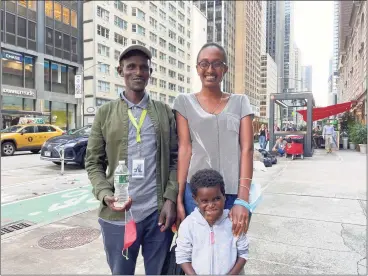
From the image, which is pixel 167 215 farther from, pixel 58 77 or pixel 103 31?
pixel 103 31

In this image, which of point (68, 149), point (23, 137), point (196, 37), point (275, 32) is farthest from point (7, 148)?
point (275, 32)

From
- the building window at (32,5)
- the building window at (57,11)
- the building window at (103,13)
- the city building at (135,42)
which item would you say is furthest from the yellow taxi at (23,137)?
the building window at (103,13)

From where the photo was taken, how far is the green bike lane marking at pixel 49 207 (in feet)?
18.2

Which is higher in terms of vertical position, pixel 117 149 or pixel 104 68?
pixel 104 68

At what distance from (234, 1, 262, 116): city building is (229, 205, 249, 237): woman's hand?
104m

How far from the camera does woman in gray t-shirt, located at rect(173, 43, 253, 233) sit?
2027 mm

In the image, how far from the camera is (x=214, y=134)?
2.03 m

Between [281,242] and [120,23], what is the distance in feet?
165

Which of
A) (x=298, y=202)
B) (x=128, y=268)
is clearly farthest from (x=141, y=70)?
(x=298, y=202)

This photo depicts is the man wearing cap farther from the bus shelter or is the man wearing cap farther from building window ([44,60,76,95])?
building window ([44,60,76,95])

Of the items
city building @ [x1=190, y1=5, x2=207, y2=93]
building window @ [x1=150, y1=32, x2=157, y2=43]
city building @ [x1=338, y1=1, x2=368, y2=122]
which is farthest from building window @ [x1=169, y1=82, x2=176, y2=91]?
city building @ [x1=338, y1=1, x2=368, y2=122]

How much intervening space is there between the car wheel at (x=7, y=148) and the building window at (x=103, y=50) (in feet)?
98.1

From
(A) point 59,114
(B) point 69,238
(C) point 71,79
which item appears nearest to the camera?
(B) point 69,238

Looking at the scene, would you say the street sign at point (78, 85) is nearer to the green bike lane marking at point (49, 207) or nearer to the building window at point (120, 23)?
the building window at point (120, 23)
